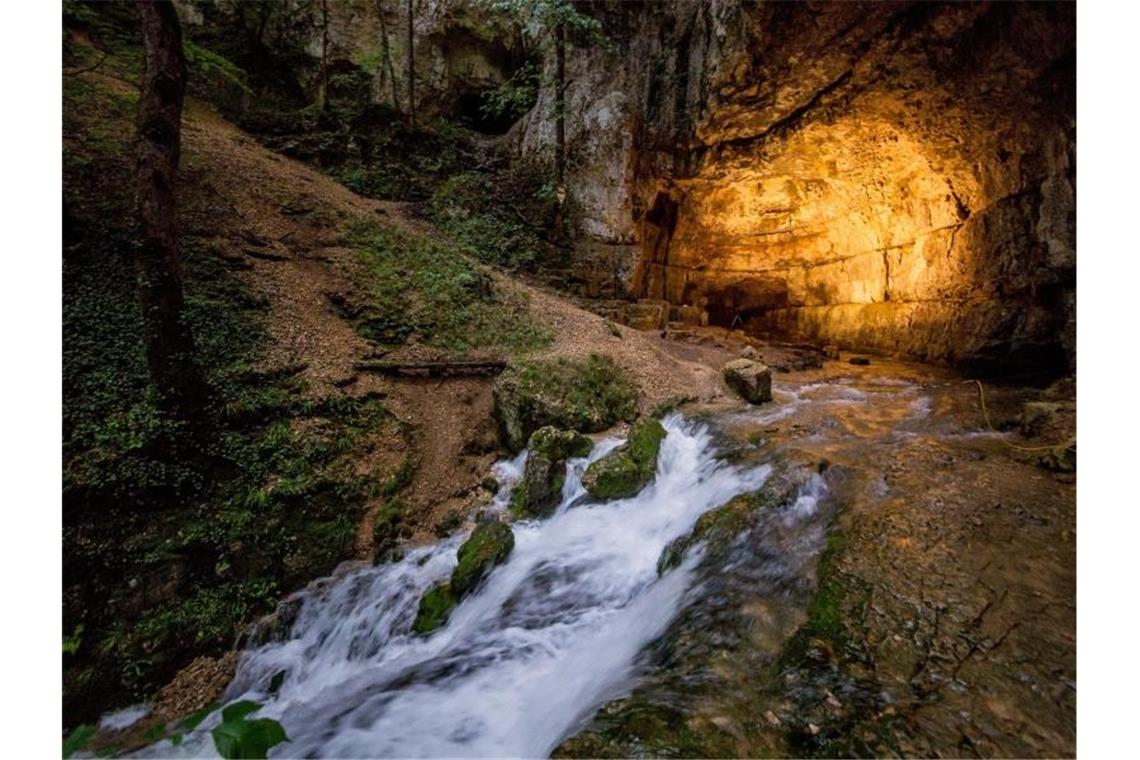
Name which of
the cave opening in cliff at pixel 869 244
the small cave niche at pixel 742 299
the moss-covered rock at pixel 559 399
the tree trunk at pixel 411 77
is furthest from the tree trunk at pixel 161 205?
the small cave niche at pixel 742 299

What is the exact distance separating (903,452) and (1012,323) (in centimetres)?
724

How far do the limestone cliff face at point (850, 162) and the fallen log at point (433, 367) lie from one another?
7.87m

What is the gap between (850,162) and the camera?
11.5 m

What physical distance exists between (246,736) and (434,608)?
9.48 feet

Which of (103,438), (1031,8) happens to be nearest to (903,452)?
→ (1031,8)

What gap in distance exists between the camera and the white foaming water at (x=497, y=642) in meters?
3.02

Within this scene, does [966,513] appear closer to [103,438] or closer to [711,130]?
[103,438]

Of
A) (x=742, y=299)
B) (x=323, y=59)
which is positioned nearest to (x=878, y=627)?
(x=742, y=299)

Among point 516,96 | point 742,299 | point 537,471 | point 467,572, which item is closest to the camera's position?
point 467,572

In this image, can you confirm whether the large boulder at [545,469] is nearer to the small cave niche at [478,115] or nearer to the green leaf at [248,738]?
the green leaf at [248,738]

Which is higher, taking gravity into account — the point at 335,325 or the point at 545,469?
the point at 335,325

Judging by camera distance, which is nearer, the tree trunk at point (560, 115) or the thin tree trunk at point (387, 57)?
the tree trunk at point (560, 115)

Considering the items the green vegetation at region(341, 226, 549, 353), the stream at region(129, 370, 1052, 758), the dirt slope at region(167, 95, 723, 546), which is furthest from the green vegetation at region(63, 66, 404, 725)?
the green vegetation at region(341, 226, 549, 353)

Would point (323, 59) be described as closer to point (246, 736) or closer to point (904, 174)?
point (904, 174)
